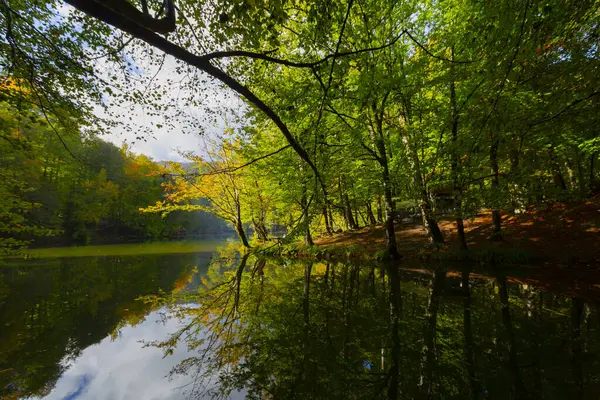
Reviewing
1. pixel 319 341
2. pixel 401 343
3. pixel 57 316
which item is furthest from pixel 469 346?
pixel 57 316

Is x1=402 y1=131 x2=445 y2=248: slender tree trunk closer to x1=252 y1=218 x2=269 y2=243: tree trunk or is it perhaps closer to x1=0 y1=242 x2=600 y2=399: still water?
x1=0 y1=242 x2=600 y2=399: still water

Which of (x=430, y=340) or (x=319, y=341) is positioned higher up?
(x=319, y=341)

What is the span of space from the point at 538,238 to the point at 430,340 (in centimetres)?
1064

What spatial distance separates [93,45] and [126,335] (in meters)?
6.62

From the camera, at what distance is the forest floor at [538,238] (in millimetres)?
9547

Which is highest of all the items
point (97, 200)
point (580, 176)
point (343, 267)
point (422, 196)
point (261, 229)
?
point (97, 200)

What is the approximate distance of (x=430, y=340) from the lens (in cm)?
439

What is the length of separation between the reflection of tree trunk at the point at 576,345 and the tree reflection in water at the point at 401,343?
0.7 inches

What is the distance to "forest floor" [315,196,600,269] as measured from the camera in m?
9.55

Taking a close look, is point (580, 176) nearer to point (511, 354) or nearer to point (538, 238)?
point (538, 238)

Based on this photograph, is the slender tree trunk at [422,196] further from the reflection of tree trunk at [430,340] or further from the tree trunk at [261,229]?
the tree trunk at [261,229]

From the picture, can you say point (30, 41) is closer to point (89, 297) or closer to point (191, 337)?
point (191, 337)

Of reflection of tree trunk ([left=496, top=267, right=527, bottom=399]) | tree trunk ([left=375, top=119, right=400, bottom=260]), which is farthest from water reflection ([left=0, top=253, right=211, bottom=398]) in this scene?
tree trunk ([left=375, top=119, right=400, bottom=260])

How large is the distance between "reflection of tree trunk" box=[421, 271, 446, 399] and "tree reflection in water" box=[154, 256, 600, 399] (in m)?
0.02
